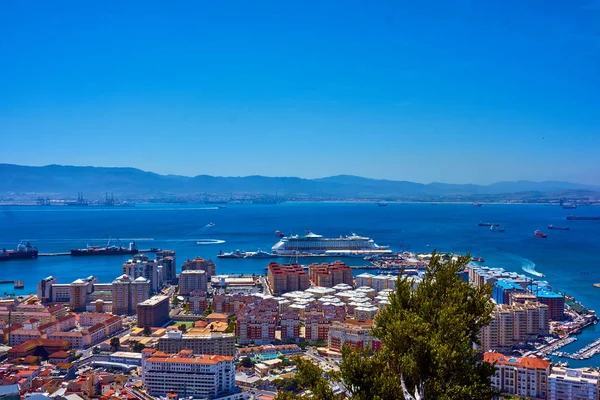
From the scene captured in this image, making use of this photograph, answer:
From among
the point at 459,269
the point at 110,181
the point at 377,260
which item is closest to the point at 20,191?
the point at 110,181

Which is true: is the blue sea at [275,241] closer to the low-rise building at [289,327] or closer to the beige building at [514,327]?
the beige building at [514,327]

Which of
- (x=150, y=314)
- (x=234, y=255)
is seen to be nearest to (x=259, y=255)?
(x=234, y=255)

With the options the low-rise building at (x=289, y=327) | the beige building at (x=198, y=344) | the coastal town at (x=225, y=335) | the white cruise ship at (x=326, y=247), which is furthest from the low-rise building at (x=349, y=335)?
the white cruise ship at (x=326, y=247)

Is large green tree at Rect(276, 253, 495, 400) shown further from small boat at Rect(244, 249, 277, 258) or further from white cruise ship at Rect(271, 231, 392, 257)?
white cruise ship at Rect(271, 231, 392, 257)

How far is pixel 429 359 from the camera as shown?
2.21m

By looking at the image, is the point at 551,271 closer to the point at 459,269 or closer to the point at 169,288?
the point at 169,288

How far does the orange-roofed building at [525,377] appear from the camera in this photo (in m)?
6.46

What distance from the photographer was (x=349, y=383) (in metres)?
2.24

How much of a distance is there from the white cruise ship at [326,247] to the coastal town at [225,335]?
6.31 meters

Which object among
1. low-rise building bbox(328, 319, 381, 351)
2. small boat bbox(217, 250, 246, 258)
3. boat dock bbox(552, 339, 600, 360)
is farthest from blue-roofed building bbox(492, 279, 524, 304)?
small boat bbox(217, 250, 246, 258)

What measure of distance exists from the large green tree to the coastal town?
2.40m

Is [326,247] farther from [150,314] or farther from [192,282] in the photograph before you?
[150,314]

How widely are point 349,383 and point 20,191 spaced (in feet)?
255

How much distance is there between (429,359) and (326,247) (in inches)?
757
